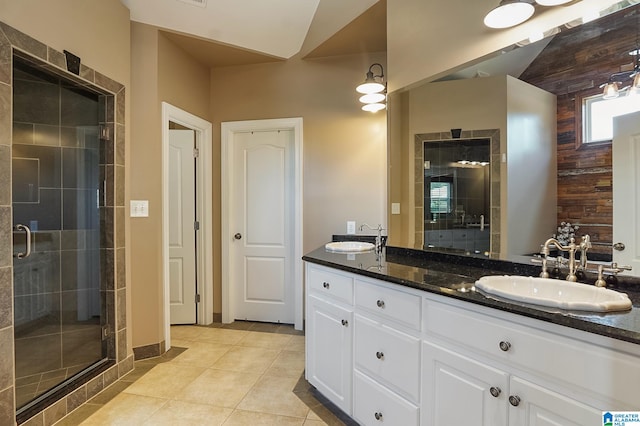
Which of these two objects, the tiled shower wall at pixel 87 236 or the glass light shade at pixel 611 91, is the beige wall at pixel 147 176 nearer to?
the tiled shower wall at pixel 87 236

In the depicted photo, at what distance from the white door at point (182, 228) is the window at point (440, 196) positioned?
2423mm

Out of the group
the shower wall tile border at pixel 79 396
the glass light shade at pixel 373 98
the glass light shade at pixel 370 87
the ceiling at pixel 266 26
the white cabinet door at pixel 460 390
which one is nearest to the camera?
the white cabinet door at pixel 460 390

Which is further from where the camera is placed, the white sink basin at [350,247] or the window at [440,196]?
the white sink basin at [350,247]

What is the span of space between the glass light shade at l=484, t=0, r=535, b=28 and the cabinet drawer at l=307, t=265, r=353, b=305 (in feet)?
5.14

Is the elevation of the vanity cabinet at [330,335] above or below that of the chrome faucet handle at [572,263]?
below

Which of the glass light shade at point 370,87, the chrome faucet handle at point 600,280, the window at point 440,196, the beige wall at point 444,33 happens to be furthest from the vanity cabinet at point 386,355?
the glass light shade at point 370,87

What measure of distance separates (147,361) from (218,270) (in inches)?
43.5

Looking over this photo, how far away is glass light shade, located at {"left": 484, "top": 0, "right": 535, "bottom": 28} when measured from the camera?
5.47ft

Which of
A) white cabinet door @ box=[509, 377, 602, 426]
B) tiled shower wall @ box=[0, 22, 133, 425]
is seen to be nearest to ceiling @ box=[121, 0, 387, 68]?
tiled shower wall @ box=[0, 22, 133, 425]

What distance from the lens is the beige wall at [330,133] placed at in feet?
10.8

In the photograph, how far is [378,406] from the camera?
1.69 metres

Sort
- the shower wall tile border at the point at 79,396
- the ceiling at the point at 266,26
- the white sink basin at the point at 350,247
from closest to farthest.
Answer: the shower wall tile border at the point at 79,396, the white sink basin at the point at 350,247, the ceiling at the point at 266,26

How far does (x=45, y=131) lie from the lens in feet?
7.24

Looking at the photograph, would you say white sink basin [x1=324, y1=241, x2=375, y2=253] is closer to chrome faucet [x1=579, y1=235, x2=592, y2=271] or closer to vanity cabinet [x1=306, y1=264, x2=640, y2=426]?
vanity cabinet [x1=306, y1=264, x2=640, y2=426]
